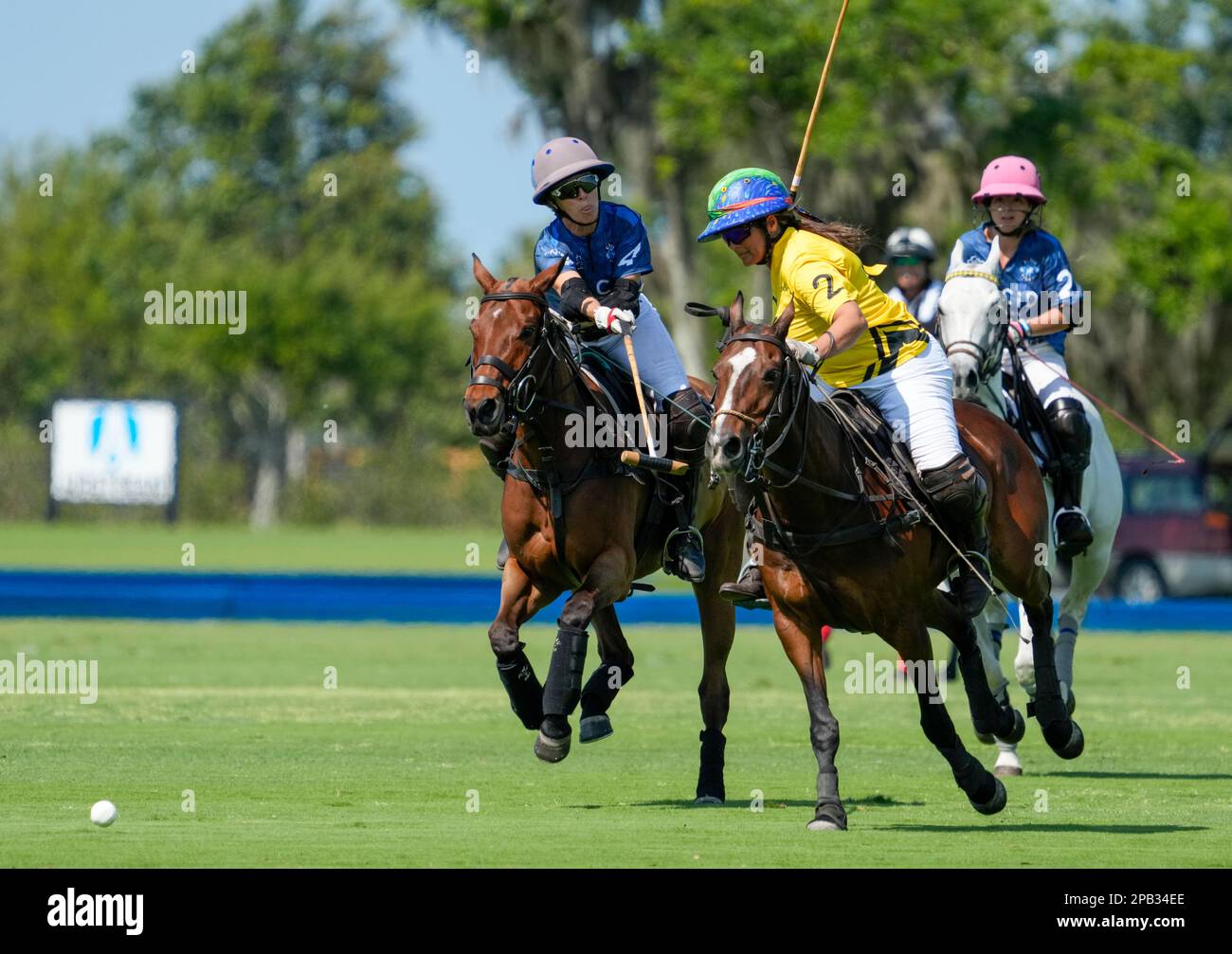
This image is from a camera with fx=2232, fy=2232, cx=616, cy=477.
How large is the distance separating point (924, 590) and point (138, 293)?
56521mm

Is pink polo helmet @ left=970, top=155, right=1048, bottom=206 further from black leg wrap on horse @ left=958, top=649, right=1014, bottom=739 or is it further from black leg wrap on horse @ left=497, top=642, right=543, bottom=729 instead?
black leg wrap on horse @ left=497, top=642, right=543, bottom=729

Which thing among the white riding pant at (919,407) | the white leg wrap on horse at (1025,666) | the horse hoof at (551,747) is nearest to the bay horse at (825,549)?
the white riding pant at (919,407)

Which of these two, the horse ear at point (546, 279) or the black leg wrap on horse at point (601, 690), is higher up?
the horse ear at point (546, 279)

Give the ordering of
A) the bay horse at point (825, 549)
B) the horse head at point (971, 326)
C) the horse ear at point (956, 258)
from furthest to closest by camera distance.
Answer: the horse ear at point (956, 258), the horse head at point (971, 326), the bay horse at point (825, 549)

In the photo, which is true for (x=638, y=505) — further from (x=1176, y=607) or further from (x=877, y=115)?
(x=877, y=115)

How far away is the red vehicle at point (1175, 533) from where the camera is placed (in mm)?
30156

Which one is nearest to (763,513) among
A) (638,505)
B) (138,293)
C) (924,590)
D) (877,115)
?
(924,590)

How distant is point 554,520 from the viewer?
1050 cm

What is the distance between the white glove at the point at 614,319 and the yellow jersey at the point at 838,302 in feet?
2.65

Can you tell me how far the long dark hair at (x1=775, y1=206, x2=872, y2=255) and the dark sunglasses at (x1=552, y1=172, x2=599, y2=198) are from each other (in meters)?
1.41

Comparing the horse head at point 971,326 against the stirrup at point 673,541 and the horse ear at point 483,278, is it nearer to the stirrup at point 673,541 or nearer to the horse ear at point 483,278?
the stirrup at point 673,541

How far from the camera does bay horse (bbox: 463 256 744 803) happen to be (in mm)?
10125

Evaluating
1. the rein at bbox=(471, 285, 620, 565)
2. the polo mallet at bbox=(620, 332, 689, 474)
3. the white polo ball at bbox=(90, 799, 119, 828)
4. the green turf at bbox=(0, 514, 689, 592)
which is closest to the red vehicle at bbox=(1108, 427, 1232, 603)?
the green turf at bbox=(0, 514, 689, 592)

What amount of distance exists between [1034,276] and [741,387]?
14.7ft
